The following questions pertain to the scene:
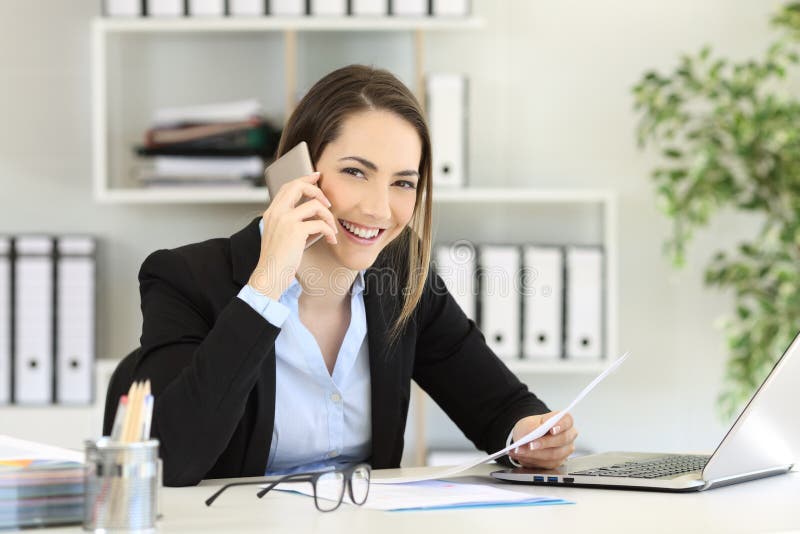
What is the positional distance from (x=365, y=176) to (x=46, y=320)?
1.51 m

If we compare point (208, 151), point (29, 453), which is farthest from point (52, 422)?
point (29, 453)

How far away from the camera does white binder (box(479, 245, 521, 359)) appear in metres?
2.74

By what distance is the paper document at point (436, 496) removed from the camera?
108cm

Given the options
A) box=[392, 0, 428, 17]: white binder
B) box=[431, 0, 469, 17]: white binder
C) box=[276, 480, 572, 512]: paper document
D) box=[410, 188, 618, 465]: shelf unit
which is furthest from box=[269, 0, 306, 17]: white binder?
box=[276, 480, 572, 512]: paper document

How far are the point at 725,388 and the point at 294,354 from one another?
1886 mm

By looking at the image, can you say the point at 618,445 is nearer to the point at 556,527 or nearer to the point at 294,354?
the point at 294,354

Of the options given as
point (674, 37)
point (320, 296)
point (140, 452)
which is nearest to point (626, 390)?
point (674, 37)

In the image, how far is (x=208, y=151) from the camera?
2.74 meters

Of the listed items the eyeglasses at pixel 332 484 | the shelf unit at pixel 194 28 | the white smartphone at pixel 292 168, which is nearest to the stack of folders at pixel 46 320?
the shelf unit at pixel 194 28

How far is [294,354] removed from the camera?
59.9 inches

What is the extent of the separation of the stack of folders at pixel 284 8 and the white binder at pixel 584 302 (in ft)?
2.46

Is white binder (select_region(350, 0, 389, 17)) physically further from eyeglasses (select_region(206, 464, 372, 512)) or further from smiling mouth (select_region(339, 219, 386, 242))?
eyeglasses (select_region(206, 464, 372, 512))

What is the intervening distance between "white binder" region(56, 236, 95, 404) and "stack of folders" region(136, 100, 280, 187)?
28cm

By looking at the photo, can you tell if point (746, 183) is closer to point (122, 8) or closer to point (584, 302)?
point (584, 302)
